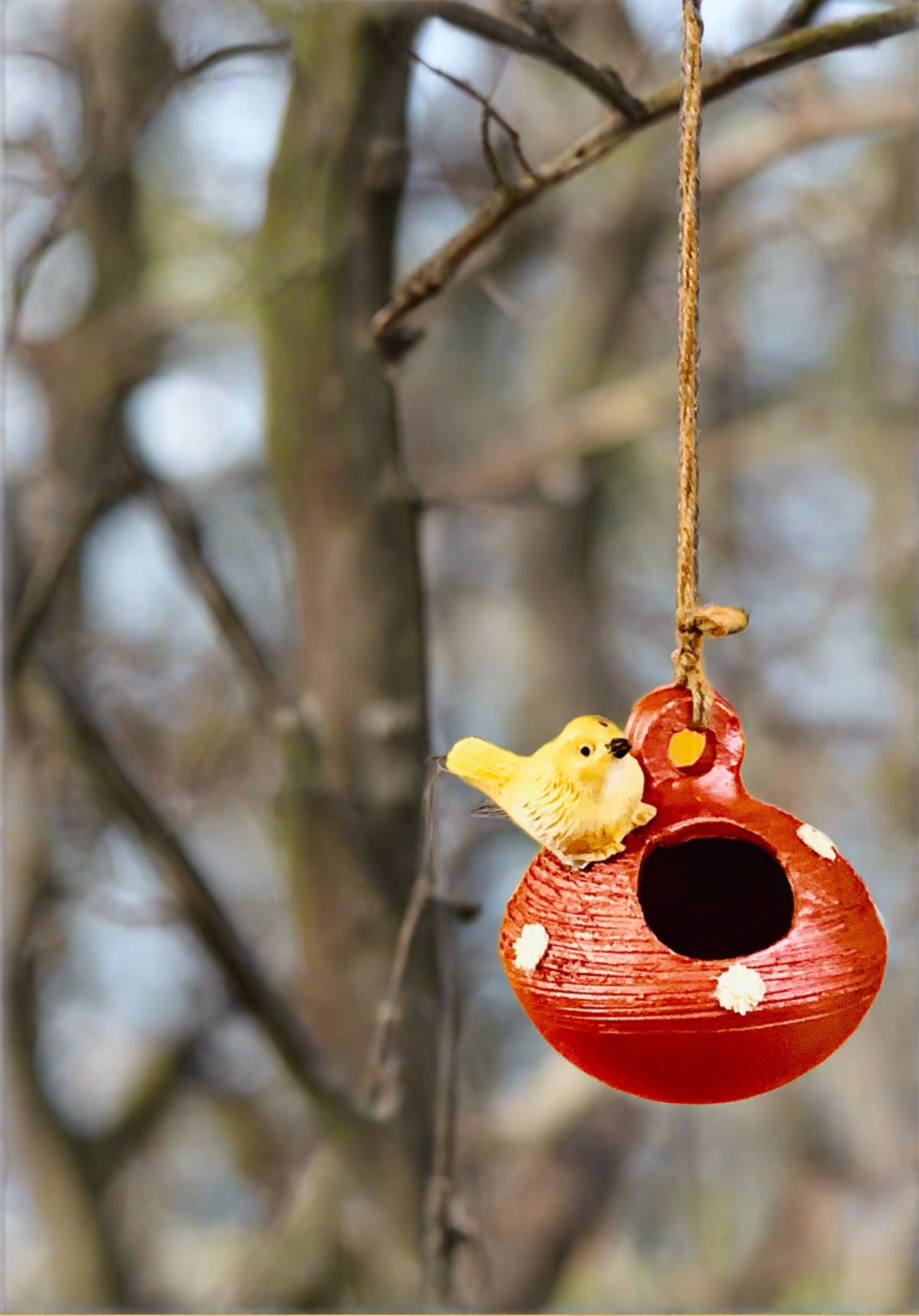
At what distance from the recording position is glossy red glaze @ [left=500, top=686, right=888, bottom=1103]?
58cm

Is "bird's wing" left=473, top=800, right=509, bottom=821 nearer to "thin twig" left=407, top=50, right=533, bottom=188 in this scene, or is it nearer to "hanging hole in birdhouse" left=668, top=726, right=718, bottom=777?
"hanging hole in birdhouse" left=668, top=726, right=718, bottom=777

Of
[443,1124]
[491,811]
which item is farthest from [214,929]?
[491,811]

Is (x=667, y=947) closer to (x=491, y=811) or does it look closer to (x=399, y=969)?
(x=491, y=811)

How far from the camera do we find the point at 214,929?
3.50ft

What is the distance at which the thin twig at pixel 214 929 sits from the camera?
106cm

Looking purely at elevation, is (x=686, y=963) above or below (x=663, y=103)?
below

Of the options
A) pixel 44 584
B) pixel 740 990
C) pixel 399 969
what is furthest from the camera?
pixel 44 584

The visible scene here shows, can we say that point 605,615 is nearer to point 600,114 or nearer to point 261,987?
point 600,114

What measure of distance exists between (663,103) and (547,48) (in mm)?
88

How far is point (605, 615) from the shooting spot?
2.58 meters

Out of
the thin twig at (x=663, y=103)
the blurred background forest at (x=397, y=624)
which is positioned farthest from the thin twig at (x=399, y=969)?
the thin twig at (x=663, y=103)

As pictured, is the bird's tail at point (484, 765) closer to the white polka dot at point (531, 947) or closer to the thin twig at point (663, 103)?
the white polka dot at point (531, 947)

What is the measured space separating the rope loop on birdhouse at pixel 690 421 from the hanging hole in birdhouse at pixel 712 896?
0.10m

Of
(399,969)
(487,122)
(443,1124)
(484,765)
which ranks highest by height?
(487,122)
